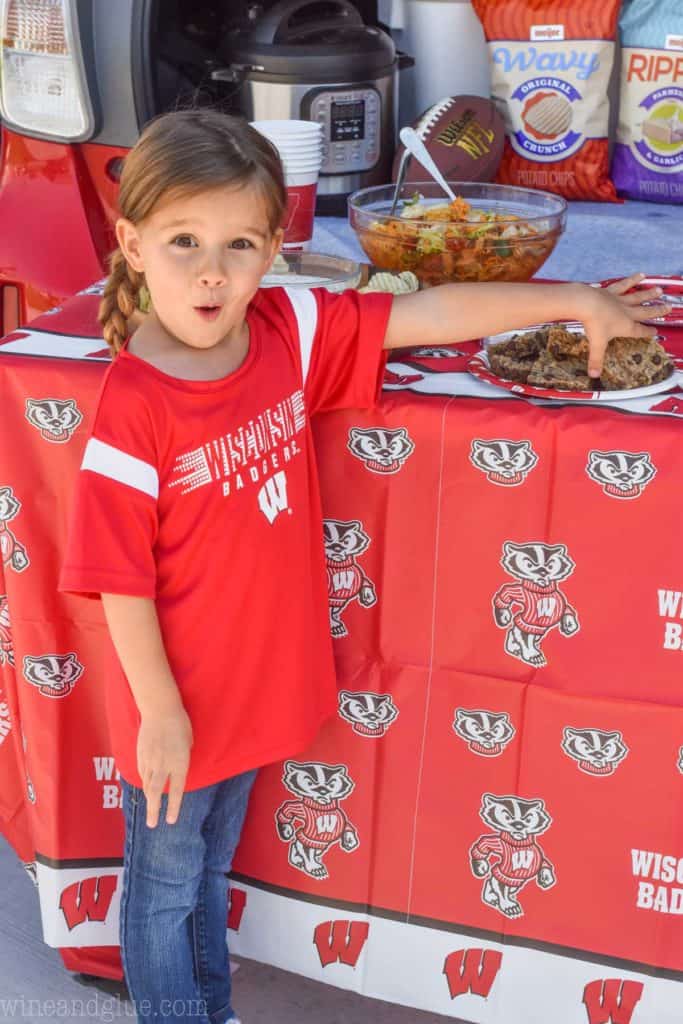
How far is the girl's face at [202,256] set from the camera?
116 cm

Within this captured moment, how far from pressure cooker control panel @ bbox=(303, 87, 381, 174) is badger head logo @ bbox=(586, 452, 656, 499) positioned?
1.05m

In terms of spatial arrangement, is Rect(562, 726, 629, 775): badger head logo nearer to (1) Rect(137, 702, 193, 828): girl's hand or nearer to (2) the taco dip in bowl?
(1) Rect(137, 702, 193, 828): girl's hand

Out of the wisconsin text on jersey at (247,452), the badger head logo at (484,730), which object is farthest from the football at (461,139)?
the badger head logo at (484,730)

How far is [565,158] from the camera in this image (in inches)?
87.9

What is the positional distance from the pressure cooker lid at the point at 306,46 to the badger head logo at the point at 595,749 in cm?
122

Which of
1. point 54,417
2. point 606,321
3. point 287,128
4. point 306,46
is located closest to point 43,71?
point 306,46

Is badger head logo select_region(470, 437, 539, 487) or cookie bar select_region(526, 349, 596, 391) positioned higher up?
cookie bar select_region(526, 349, 596, 391)

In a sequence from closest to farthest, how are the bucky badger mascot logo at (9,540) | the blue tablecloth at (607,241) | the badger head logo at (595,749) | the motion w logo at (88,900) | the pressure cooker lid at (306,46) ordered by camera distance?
the badger head logo at (595,749), the bucky badger mascot logo at (9,540), the motion w logo at (88,900), the blue tablecloth at (607,241), the pressure cooker lid at (306,46)

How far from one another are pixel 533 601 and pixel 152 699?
0.42 m

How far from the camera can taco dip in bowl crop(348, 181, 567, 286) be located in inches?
59.3

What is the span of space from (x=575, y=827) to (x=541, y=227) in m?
0.73

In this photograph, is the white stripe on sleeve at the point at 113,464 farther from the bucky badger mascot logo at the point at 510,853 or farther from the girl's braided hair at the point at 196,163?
the bucky badger mascot logo at the point at 510,853

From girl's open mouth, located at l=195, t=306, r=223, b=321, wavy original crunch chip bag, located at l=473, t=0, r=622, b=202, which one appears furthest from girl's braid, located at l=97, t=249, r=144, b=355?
wavy original crunch chip bag, located at l=473, t=0, r=622, b=202

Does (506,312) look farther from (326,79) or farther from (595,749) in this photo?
(326,79)
